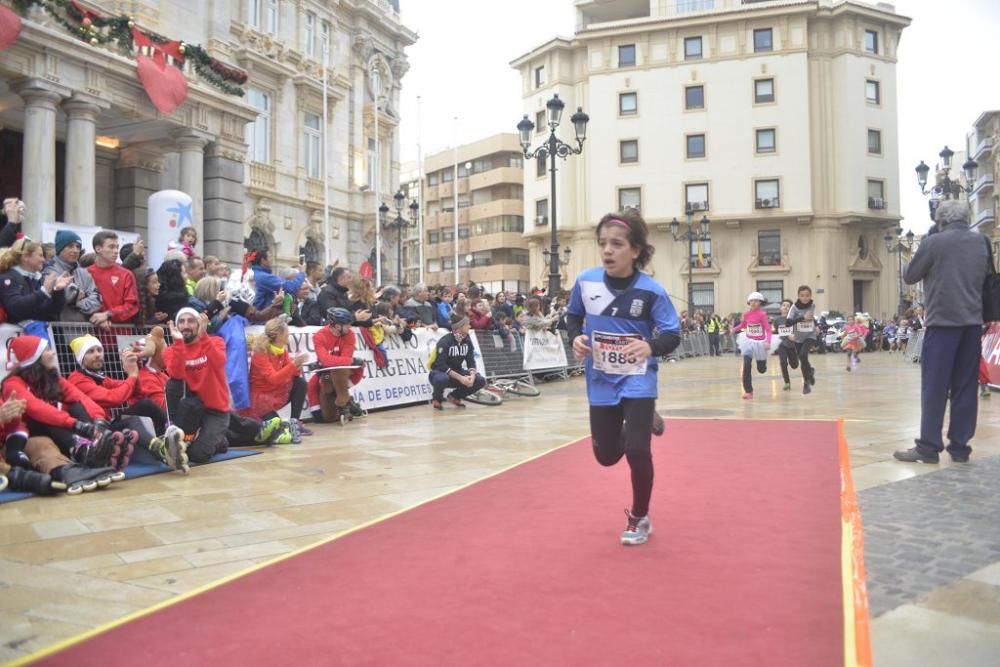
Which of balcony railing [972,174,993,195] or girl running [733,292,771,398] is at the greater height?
balcony railing [972,174,993,195]

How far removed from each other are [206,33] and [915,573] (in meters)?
25.9

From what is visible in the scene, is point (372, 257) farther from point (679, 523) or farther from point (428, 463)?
point (679, 523)

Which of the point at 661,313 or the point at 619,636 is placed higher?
the point at 661,313

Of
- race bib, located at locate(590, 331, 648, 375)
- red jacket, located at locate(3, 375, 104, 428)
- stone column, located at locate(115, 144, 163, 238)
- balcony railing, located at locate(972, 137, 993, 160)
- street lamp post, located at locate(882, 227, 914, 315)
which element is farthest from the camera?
balcony railing, located at locate(972, 137, 993, 160)

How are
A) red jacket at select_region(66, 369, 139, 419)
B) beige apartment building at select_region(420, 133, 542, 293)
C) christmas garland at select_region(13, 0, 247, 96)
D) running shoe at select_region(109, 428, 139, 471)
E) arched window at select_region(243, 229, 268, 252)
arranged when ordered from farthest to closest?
beige apartment building at select_region(420, 133, 542, 293), arched window at select_region(243, 229, 268, 252), christmas garland at select_region(13, 0, 247, 96), red jacket at select_region(66, 369, 139, 419), running shoe at select_region(109, 428, 139, 471)

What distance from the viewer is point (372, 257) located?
35.5 meters

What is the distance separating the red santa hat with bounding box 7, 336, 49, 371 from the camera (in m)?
6.09

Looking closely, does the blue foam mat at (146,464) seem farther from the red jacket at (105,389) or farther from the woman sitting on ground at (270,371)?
the woman sitting on ground at (270,371)

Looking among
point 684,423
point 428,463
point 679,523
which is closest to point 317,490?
point 428,463

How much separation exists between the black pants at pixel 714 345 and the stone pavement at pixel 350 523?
85.6 ft

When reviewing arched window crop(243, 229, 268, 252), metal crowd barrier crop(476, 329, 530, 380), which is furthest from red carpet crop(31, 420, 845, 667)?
arched window crop(243, 229, 268, 252)

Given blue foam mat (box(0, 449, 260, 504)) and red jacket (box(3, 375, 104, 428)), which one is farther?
blue foam mat (box(0, 449, 260, 504))

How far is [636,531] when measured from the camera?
425cm

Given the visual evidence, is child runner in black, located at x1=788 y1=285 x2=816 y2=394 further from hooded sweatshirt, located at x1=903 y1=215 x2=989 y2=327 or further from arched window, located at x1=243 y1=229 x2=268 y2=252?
arched window, located at x1=243 y1=229 x2=268 y2=252
